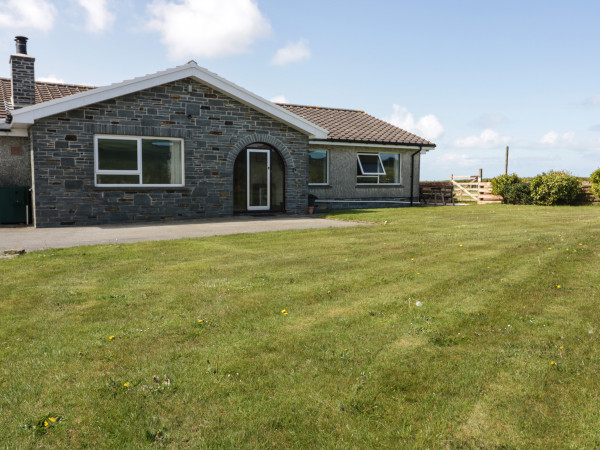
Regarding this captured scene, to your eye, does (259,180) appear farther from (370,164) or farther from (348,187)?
(370,164)

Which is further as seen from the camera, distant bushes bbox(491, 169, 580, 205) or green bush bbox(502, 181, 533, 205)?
green bush bbox(502, 181, 533, 205)

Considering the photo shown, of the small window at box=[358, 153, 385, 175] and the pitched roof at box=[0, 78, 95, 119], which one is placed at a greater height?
the pitched roof at box=[0, 78, 95, 119]

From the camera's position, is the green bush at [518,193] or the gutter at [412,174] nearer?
the gutter at [412,174]

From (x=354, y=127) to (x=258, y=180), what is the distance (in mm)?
7543

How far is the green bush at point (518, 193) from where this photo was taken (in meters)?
23.3

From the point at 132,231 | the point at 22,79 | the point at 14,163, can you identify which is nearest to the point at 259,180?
the point at 132,231

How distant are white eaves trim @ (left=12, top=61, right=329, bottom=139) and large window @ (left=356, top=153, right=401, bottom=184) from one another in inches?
191

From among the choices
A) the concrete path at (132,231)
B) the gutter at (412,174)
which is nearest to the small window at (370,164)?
the gutter at (412,174)

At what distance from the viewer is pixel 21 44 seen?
1492 cm

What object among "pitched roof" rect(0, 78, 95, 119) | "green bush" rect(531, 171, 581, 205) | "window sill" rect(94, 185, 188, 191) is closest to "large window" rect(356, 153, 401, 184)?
"green bush" rect(531, 171, 581, 205)

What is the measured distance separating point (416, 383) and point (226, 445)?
1.44 meters

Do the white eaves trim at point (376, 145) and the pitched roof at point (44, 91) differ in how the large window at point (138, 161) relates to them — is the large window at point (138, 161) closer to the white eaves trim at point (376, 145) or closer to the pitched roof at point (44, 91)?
the pitched roof at point (44, 91)

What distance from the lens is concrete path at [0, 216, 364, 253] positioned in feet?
33.1

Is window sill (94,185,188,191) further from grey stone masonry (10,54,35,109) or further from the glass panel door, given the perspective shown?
grey stone masonry (10,54,35,109)
